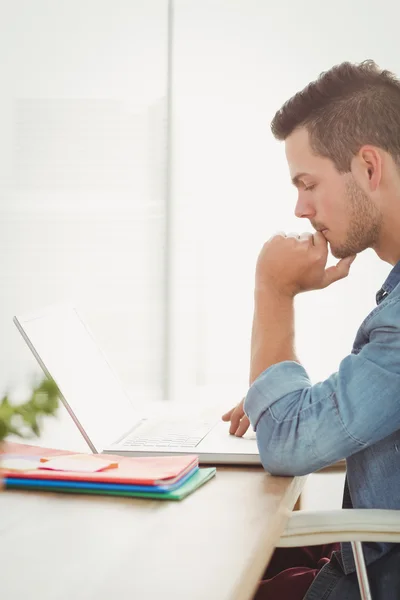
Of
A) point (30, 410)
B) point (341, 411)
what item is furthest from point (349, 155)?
point (30, 410)

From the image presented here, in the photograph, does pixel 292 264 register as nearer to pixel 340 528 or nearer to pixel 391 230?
pixel 391 230

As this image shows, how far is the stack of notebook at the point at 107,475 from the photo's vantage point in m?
1.08

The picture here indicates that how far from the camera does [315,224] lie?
58.6 inches

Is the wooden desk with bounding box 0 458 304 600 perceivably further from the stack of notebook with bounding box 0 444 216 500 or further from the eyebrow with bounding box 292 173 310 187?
the eyebrow with bounding box 292 173 310 187

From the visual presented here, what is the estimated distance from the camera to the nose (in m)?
1.47

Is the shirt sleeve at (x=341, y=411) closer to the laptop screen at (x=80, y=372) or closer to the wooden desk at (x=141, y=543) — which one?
the wooden desk at (x=141, y=543)

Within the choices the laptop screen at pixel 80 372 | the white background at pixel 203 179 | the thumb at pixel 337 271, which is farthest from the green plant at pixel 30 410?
the white background at pixel 203 179

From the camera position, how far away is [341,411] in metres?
1.16

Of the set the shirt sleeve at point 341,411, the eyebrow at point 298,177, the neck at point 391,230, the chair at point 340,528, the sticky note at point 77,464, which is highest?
the eyebrow at point 298,177

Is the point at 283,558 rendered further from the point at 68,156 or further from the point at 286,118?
the point at 68,156

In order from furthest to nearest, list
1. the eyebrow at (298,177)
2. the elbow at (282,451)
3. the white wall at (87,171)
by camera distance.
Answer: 1. the white wall at (87,171)
2. the eyebrow at (298,177)
3. the elbow at (282,451)

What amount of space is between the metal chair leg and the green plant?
664 mm

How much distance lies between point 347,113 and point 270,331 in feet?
1.33

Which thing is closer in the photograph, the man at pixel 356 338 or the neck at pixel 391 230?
the man at pixel 356 338
